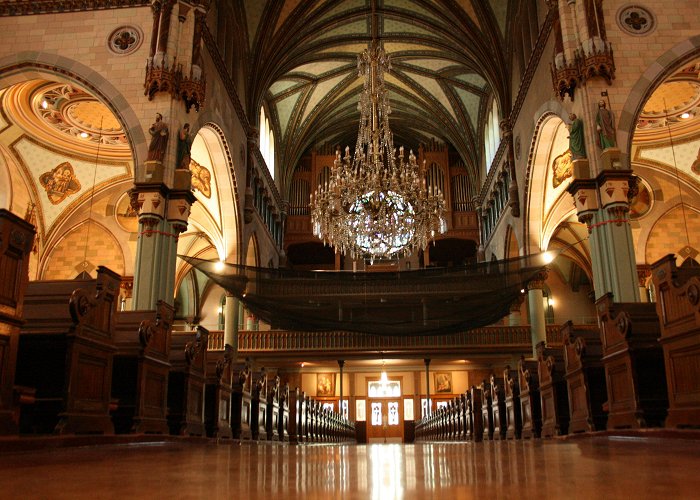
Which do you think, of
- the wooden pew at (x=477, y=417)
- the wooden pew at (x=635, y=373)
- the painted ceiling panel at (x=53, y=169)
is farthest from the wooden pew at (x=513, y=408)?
the painted ceiling panel at (x=53, y=169)

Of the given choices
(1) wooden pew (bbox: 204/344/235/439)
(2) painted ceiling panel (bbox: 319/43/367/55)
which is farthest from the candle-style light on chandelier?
(2) painted ceiling panel (bbox: 319/43/367/55)

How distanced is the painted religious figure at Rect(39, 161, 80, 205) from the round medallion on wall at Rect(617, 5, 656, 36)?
1481cm

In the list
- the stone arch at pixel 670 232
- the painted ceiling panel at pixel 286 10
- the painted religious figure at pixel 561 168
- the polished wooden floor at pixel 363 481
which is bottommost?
the polished wooden floor at pixel 363 481

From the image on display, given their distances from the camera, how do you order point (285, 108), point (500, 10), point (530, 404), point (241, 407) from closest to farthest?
point (530, 404)
point (241, 407)
point (500, 10)
point (285, 108)

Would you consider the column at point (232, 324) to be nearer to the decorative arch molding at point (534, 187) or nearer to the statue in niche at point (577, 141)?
the decorative arch molding at point (534, 187)

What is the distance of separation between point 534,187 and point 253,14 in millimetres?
9127

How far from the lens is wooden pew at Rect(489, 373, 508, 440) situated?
10641mm

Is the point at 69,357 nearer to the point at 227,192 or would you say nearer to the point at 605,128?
the point at 605,128

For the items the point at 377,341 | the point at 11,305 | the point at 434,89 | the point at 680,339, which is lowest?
the point at 680,339

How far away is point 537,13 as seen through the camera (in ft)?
50.9

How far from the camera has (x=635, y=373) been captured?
6.29m

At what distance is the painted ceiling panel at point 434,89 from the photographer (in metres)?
23.8

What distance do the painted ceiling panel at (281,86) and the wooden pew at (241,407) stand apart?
15.2 metres

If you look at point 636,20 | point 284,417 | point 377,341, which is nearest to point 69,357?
point 284,417
